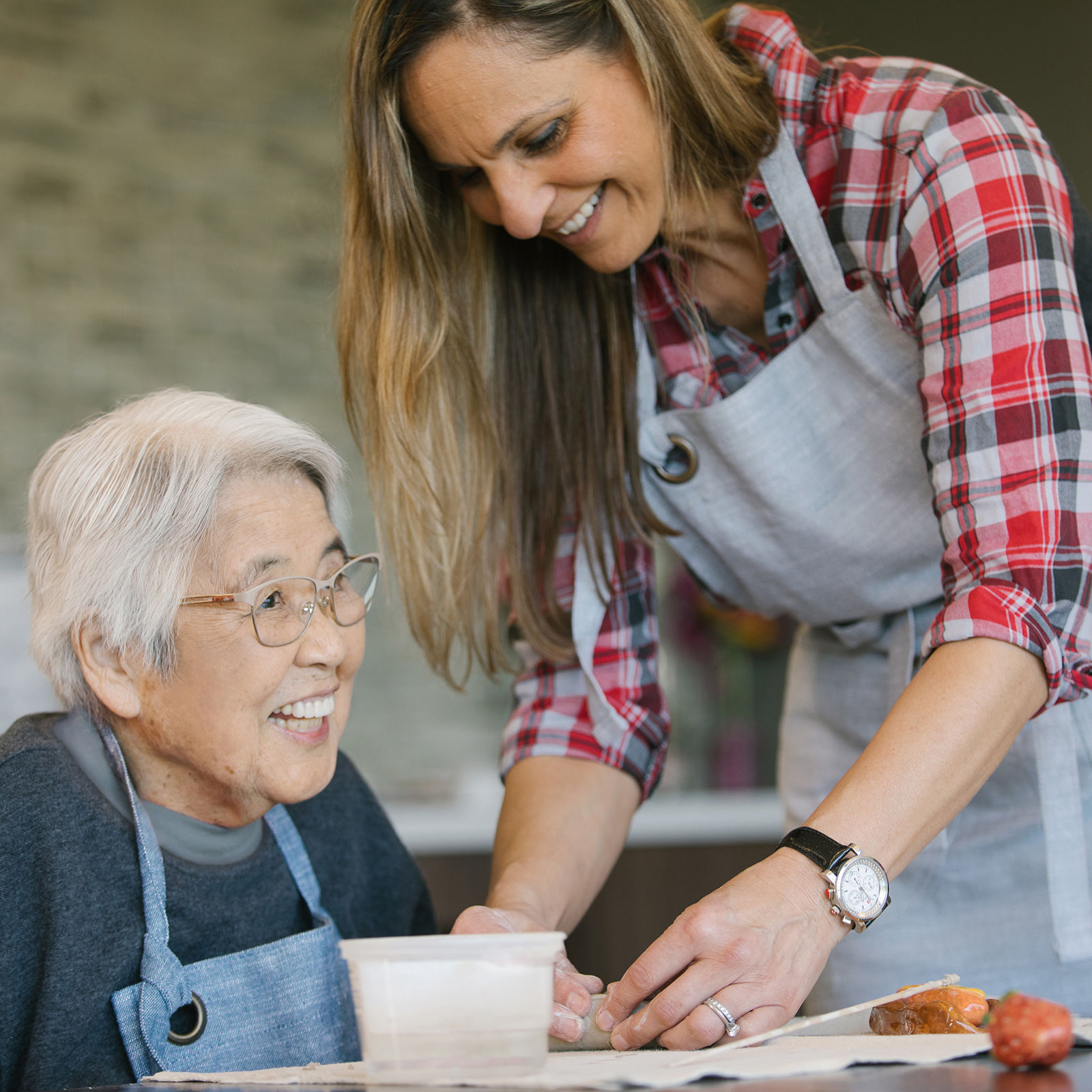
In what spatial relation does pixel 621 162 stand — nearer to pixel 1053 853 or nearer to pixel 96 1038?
pixel 1053 853

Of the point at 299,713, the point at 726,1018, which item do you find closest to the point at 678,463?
the point at 299,713

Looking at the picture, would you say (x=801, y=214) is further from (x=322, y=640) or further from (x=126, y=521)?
(x=126, y=521)

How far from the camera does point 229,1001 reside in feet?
4.14

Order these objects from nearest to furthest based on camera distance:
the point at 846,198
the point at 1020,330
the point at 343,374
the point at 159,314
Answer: the point at 1020,330 → the point at 846,198 → the point at 343,374 → the point at 159,314

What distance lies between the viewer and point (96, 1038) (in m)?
1.21

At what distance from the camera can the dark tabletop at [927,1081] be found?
716 millimetres

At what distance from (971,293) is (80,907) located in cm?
106

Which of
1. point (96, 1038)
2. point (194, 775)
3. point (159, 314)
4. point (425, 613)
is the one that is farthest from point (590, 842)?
point (159, 314)

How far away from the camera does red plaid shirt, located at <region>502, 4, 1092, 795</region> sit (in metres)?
1.07

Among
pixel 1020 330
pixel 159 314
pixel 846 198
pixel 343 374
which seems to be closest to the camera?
pixel 1020 330

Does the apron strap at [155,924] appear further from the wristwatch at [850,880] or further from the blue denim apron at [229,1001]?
the wristwatch at [850,880]

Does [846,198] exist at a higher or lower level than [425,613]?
higher

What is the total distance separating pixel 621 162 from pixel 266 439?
52cm

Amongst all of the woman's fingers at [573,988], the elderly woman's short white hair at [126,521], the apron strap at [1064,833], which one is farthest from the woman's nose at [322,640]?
the apron strap at [1064,833]
